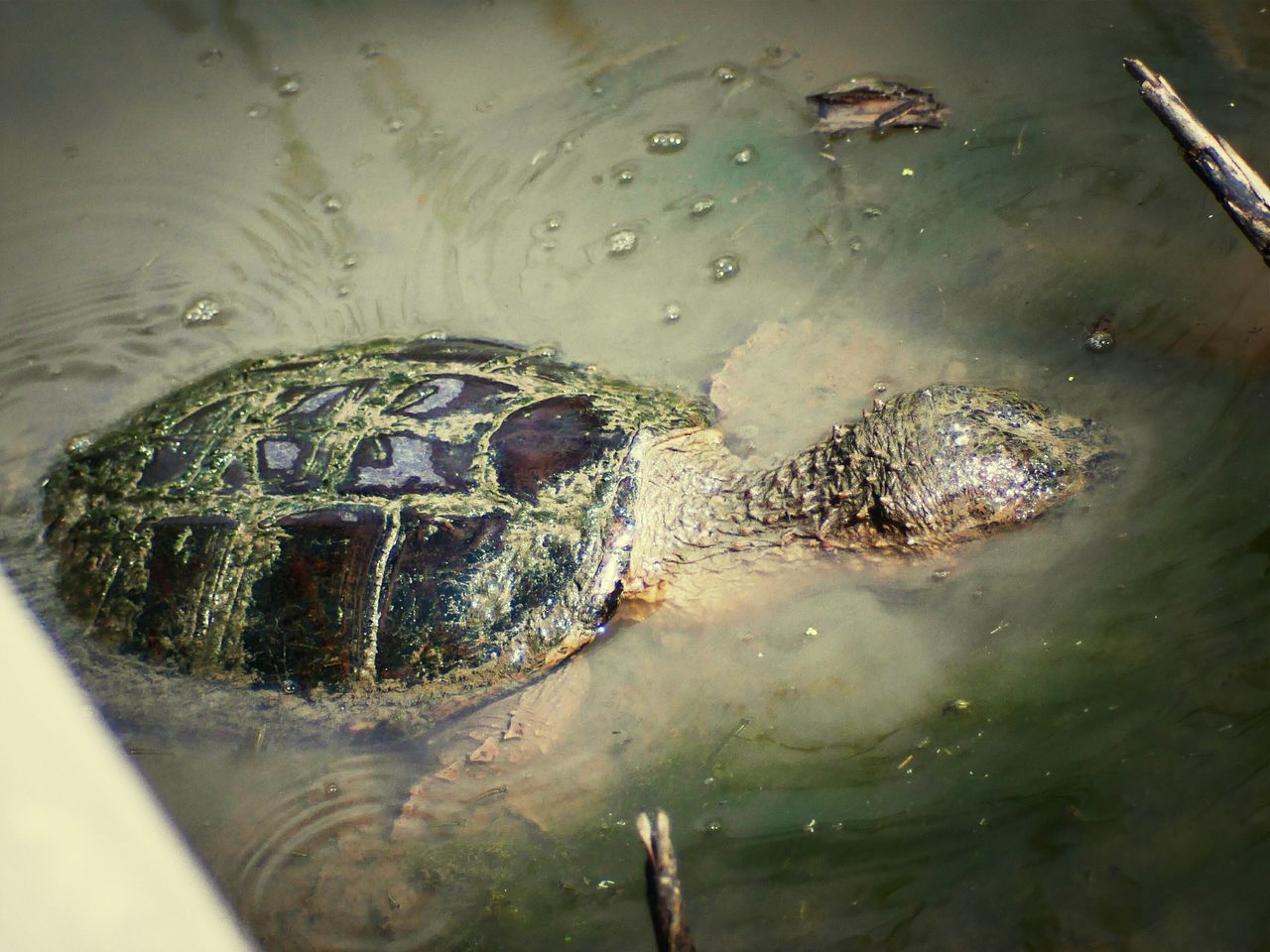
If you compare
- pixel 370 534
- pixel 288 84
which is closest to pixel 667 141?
pixel 288 84

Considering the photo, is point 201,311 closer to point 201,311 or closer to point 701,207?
point 201,311

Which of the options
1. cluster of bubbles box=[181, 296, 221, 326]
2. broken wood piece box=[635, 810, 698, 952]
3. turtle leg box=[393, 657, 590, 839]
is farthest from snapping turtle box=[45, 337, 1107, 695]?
broken wood piece box=[635, 810, 698, 952]

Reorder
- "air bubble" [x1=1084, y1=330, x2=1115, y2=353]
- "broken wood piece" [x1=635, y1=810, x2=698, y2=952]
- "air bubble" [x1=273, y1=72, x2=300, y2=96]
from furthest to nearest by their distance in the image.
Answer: "air bubble" [x1=273, y1=72, x2=300, y2=96] < "air bubble" [x1=1084, y1=330, x2=1115, y2=353] < "broken wood piece" [x1=635, y1=810, x2=698, y2=952]

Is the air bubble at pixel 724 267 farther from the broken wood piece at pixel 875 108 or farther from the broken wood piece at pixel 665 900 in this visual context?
the broken wood piece at pixel 665 900

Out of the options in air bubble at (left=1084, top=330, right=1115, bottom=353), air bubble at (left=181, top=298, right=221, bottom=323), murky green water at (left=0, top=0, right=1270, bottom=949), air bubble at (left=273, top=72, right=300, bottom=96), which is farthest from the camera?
air bubble at (left=273, top=72, right=300, bottom=96)

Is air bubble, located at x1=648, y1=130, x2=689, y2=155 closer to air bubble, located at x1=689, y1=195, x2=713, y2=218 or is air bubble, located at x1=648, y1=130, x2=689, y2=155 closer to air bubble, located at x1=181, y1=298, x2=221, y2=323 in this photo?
air bubble, located at x1=689, y1=195, x2=713, y2=218

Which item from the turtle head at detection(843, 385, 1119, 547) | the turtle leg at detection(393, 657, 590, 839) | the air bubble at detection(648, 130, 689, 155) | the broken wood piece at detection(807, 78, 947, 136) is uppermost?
the broken wood piece at detection(807, 78, 947, 136)

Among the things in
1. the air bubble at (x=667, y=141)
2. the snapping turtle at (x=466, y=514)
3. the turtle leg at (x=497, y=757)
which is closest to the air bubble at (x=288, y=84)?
the air bubble at (x=667, y=141)
